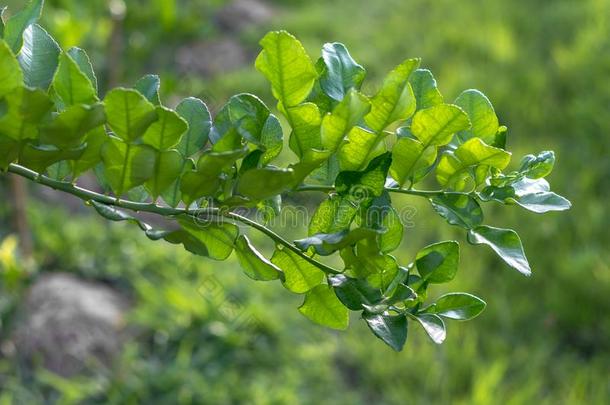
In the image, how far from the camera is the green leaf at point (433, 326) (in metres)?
0.62

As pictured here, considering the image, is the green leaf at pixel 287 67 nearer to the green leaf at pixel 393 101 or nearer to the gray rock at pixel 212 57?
the green leaf at pixel 393 101

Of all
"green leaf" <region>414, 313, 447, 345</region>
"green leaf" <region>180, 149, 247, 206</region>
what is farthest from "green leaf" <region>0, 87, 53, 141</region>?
"green leaf" <region>414, 313, 447, 345</region>

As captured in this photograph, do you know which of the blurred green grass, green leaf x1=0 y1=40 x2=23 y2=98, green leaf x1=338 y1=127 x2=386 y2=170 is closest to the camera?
green leaf x1=0 y1=40 x2=23 y2=98

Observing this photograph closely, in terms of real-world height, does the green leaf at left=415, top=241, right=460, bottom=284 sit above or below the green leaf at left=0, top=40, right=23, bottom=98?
below

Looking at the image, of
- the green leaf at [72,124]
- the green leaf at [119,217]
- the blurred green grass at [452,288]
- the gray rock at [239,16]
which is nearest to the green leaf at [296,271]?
the green leaf at [119,217]

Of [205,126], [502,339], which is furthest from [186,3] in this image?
[205,126]

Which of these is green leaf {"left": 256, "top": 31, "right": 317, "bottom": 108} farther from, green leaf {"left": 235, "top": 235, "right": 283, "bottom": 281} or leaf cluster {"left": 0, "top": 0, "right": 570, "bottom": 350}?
green leaf {"left": 235, "top": 235, "right": 283, "bottom": 281}

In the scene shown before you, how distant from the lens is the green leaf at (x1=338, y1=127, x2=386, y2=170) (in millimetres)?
653

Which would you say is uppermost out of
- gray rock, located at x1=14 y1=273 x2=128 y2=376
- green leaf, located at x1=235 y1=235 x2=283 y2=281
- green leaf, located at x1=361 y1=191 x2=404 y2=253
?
green leaf, located at x1=361 y1=191 x2=404 y2=253

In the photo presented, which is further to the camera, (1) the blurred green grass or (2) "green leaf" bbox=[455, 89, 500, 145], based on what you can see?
(1) the blurred green grass

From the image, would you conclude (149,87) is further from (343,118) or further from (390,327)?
(390,327)

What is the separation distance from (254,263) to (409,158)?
16 cm

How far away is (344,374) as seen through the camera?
9.21ft

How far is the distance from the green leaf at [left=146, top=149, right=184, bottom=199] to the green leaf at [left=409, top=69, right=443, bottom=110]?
206mm
